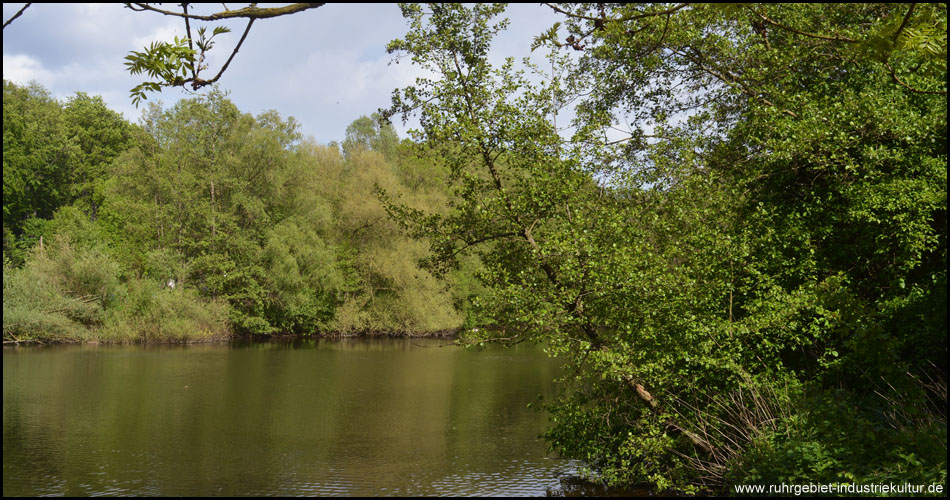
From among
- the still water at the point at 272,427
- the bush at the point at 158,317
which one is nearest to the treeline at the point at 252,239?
the bush at the point at 158,317

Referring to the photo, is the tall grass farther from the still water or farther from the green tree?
the green tree

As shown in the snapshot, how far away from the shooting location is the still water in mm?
10859

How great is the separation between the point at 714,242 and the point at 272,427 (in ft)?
33.0

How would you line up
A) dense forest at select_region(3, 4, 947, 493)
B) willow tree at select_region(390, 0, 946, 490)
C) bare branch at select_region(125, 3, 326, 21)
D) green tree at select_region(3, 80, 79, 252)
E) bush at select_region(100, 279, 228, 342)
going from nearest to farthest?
bare branch at select_region(125, 3, 326, 21), dense forest at select_region(3, 4, 947, 493), willow tree at select_region(390, 0, 946, 490), bush at select_region(100, 279, 228, 342), green tree at select_region(3, 80, 79, 252)

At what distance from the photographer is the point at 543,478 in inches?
428

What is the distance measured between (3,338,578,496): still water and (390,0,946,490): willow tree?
8.47 ft

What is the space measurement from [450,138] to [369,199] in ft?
88.4

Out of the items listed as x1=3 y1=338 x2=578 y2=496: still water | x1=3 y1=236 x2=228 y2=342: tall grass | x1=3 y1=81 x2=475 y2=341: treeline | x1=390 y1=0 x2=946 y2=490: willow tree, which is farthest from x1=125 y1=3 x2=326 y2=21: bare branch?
x1=3 y1=81 x2=475 y2=341: treeline

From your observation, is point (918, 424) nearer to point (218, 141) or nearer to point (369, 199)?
point (369, 199)

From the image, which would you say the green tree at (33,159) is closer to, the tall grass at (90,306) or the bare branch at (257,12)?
the tall grass at (90,306)

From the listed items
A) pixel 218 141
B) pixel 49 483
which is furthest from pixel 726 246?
pixel 218 141

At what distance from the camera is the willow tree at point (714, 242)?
828 cm

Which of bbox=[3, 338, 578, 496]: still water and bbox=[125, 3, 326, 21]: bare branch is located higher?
bbox=[125, 3, 326, 21]: bare branch

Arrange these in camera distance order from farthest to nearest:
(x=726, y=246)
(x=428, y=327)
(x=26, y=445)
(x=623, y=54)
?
(x=428, y=327) < (x=26, y=445) < (x=623, y=54) < (x=726, y=246)
